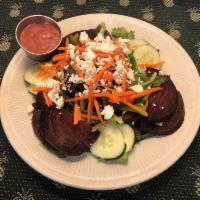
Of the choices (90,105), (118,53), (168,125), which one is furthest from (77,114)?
(168,125)

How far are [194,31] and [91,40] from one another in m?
0.95

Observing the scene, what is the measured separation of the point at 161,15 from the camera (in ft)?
9.34

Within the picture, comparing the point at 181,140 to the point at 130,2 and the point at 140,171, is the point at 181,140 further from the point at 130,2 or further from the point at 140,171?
the point at 130,2

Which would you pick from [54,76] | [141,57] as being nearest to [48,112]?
[54,76]

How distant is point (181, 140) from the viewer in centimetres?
206

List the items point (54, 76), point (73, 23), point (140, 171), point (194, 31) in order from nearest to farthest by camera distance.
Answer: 1. point (140, 171)
2. point (54, 76)
3. point (73, 23)
4. point (194, 31)

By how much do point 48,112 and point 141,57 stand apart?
708 mm

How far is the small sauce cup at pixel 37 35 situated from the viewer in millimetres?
2260

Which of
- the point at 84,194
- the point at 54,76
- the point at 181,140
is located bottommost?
the point at 84,194

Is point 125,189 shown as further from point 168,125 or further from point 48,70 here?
point 48,70

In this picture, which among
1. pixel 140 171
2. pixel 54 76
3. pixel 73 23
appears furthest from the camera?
pixel 73 23

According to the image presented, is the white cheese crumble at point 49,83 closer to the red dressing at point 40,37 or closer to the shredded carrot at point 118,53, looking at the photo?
the red dressing at point 40,37

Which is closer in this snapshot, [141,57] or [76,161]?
[76,161]

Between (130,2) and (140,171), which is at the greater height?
(130,2)
